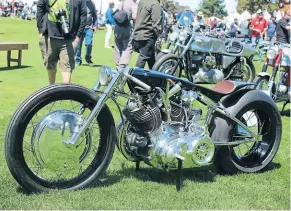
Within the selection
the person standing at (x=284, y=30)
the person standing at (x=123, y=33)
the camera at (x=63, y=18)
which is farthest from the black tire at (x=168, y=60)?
the camera at (x=63, y=18)

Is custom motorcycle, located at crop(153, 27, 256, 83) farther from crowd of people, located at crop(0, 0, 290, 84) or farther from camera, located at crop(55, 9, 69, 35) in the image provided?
camera, located at crop(55, 9, 69, 35)

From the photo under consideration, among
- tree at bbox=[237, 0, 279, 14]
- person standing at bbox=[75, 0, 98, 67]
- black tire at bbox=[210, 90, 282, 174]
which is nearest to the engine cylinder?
black tire at bbox=[210, 90, 282, 174]

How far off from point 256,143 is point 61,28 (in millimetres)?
3459

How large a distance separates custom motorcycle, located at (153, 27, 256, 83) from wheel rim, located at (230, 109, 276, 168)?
5.43m

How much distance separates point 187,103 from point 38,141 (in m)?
1.38

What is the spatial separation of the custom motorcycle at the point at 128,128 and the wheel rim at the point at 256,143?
0.02 m

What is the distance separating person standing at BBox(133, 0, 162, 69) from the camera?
31.0 ft

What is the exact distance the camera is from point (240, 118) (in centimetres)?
492

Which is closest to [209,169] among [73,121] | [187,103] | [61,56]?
[187,103]

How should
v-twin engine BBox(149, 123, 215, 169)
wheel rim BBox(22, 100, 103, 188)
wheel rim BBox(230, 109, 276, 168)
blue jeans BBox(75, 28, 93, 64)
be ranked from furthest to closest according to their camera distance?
blue jeans BBox(75, 28, 93, 64), wheel rim BBox(230, 109, 276, 168), v-twin engine BBox(149, 123, 215, 169), wheel rim BBox(22, 100, 103, 188)

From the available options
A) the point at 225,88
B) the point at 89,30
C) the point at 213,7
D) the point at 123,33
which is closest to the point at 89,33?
the point at 89,30

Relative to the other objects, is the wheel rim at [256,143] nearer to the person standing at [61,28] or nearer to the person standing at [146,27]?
the person standing at [61,28]

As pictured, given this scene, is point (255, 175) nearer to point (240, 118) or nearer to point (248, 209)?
point (240, 118)

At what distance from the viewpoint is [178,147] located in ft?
14.0
